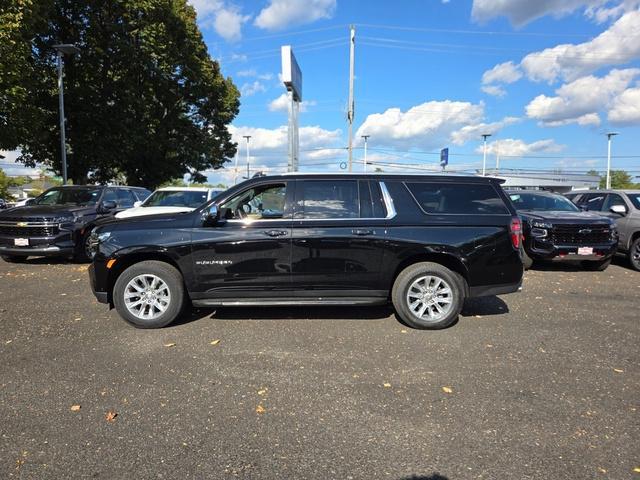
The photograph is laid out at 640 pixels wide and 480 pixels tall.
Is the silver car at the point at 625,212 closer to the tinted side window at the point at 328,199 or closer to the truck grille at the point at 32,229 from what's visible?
the tinted side window at the point at 328,199

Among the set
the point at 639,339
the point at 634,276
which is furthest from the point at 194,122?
the point at 639,339

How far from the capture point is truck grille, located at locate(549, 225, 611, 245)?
905cm

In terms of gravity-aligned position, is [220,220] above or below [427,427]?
above

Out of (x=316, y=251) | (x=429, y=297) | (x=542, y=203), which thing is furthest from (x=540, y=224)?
(x=316, y=251)

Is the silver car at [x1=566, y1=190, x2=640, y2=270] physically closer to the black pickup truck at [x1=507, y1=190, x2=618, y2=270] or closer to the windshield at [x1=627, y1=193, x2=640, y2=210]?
the windshield at [x1=627, y1=193, x2=640, y2=210]

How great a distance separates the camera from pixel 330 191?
5.63 metres

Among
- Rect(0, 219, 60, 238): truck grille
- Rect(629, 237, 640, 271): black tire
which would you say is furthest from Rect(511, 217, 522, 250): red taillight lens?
Rect(0, 219, 60, 238): truck grille

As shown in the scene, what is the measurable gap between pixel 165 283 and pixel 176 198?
6.66m

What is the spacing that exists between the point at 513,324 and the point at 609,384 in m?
1.81

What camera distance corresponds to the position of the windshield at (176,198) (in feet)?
37.7

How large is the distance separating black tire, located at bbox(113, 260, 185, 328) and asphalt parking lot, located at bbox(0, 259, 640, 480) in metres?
0.18

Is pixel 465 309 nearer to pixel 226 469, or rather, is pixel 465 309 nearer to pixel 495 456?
pixel 495 456

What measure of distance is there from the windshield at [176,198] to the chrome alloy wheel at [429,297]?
7417 mm

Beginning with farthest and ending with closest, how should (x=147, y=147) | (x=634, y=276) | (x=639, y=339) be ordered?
(x=147, y=147), (x=634, y=276), (x=639, y=339)
